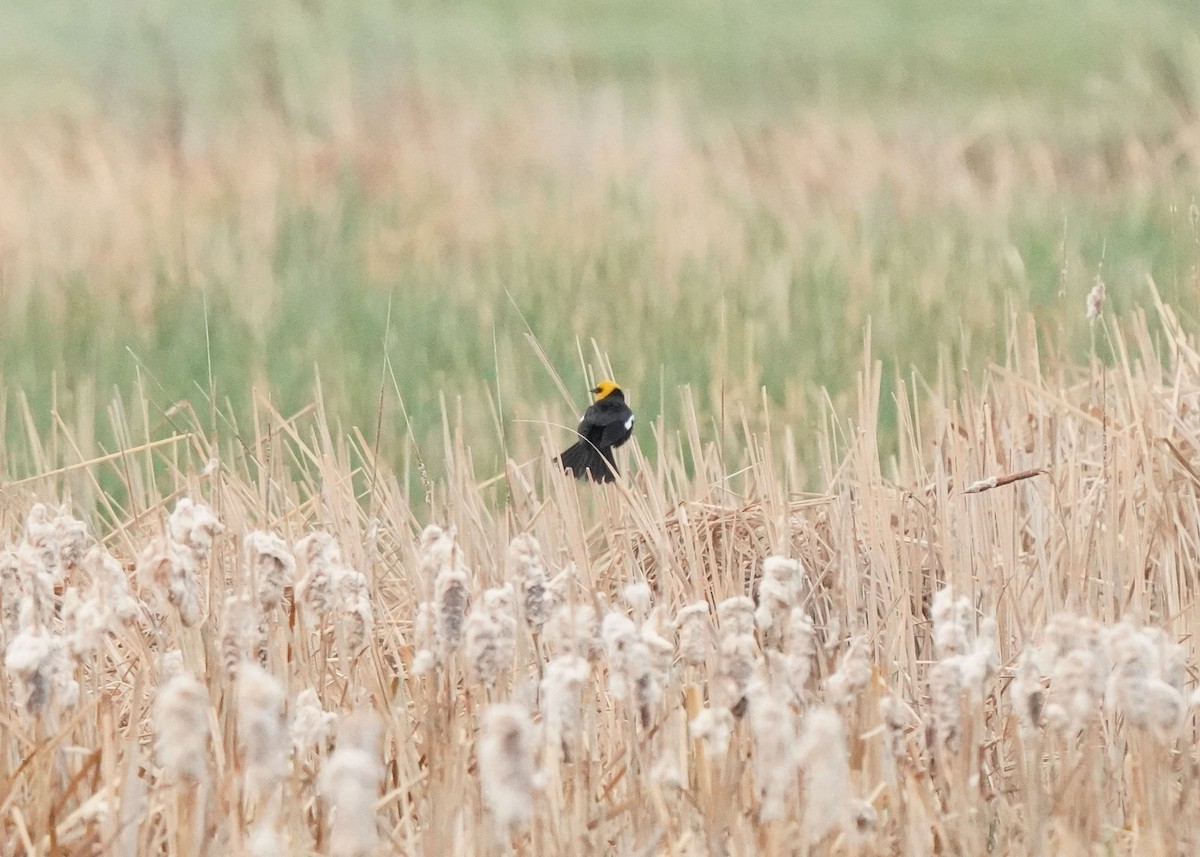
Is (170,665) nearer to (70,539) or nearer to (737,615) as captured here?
(70,539)

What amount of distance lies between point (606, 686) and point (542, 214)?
4.73m

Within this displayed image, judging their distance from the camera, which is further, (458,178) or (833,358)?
(458,178)

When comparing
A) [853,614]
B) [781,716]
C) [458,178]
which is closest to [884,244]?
[458,178]

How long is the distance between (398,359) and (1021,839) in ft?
12.4

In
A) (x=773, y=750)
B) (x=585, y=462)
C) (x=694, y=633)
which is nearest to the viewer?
(x=773, y=750)

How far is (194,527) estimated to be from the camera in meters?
2.22

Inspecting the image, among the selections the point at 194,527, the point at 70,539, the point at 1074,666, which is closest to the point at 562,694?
the point at 1074,666

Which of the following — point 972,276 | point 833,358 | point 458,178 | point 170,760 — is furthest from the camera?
point 458,178

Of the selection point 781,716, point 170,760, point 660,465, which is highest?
point 170,760

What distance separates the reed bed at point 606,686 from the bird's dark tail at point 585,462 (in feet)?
0.66

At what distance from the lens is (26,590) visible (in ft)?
7.05

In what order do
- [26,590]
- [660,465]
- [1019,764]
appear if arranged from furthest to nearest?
[660,465] → [26,590] → [1019,764]

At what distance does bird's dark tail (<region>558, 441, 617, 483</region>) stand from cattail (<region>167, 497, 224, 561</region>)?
125 cm

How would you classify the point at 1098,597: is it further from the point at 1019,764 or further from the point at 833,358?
the point at 833,358
